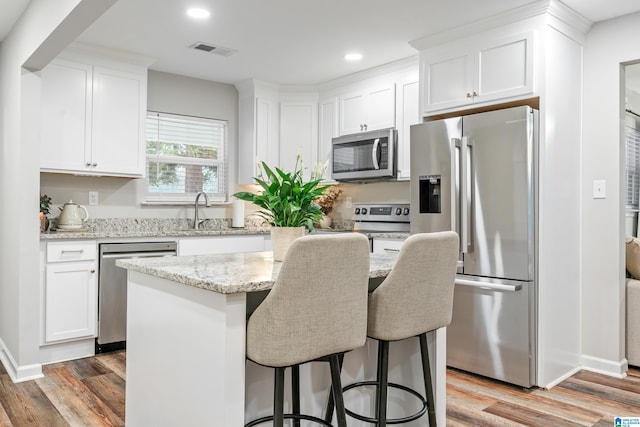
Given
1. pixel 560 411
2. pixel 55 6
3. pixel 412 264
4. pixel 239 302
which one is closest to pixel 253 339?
pixel 239 302

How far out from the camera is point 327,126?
4949 millimetres

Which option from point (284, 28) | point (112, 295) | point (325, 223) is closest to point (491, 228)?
point (284, 28)

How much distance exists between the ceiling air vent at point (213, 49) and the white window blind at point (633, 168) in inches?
159

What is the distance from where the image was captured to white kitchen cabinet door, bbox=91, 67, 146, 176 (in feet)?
13.1

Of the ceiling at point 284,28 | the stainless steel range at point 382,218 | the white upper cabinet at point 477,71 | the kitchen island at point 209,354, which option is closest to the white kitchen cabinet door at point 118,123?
the ceiling at point 284,28

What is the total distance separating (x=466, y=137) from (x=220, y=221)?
2696 mm

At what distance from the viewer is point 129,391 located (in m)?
2.18

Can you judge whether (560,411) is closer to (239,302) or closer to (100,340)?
(239,302)

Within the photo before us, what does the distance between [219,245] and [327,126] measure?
1.60 metres

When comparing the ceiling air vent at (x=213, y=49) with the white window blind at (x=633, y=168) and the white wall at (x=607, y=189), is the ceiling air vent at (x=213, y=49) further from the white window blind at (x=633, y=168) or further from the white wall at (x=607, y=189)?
the white window blind at (x=633, y=168)

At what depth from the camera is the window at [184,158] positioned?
4.69 metres

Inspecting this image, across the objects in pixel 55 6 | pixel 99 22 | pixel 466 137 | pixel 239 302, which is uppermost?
pixel 99 22

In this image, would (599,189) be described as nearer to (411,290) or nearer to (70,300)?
(411,290)

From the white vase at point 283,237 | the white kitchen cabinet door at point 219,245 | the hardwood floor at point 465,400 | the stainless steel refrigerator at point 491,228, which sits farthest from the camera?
the white kitchen cabinet door at point 219,245
